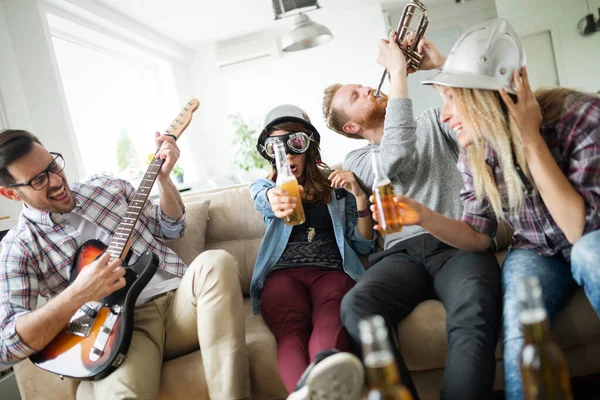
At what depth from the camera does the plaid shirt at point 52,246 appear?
158 cm

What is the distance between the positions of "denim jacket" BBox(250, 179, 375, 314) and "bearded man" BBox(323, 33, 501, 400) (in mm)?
115

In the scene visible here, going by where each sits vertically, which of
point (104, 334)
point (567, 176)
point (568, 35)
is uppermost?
point (568, 35)

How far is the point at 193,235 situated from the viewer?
219cm

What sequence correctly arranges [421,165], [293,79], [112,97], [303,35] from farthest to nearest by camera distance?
[293,79] < [112,97] < [303,35] < [421,165]

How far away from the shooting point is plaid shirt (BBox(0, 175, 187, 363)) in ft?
5.17

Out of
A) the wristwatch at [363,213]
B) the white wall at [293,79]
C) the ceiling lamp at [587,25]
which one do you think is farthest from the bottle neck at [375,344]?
the white wall at [293,79]

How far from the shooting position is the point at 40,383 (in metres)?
1.69

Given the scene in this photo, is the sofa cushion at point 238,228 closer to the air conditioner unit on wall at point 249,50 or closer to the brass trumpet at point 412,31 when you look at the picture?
the brass trumpet at point 412,31

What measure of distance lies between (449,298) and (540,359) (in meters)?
0.67

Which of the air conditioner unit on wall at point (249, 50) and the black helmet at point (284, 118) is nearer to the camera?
the black helmet at point (284, 118)

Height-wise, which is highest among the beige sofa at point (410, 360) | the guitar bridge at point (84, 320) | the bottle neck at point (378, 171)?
the bottle neck at point (378, 171)

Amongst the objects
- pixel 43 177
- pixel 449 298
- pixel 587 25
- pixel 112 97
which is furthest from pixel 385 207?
pixel 587 25

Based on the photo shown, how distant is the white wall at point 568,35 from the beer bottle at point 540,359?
5.14 meters

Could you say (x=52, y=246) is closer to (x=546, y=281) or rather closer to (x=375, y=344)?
(x=375, y=344)
